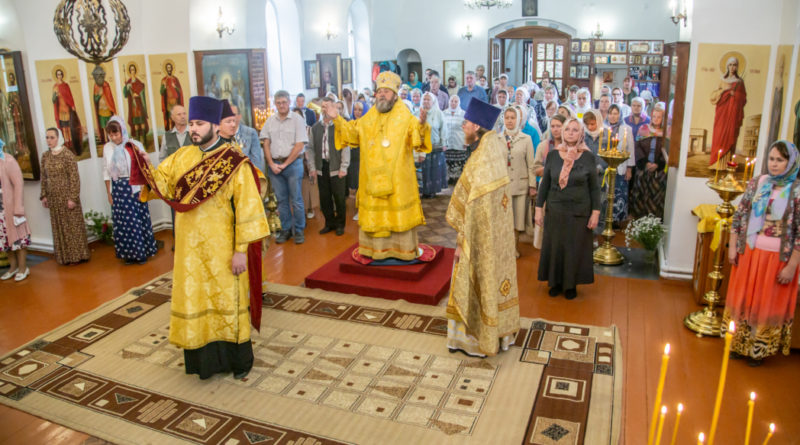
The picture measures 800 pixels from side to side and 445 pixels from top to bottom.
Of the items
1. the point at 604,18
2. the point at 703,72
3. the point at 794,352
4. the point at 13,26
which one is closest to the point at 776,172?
the point at 794,352

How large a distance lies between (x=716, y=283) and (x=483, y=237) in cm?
240

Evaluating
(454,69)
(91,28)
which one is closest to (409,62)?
(454,69)

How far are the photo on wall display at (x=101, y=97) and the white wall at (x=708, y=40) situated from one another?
6907 mm

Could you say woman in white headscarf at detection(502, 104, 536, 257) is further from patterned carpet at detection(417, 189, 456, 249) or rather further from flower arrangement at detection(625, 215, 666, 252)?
flower arrangement at detection(625, 215, 666, 252)

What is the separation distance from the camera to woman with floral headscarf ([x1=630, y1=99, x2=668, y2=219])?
8.31 meters

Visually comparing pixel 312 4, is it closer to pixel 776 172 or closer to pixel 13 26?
pixel 13 26

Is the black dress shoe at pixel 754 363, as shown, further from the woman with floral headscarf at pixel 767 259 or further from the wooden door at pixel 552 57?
the wooden door at pixel 552 57

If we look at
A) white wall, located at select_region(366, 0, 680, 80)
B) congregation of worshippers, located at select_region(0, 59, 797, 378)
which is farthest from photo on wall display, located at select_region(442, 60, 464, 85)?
congregation of worshippers, located at select_region(0, 59, 797, 378)

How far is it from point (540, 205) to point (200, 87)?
519 cm

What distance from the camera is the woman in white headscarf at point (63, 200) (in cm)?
732

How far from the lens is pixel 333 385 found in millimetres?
4680

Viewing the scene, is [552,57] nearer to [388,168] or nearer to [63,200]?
[388,168]

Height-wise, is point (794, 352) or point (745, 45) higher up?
point (745, 45)

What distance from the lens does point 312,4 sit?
14352 millimetres
